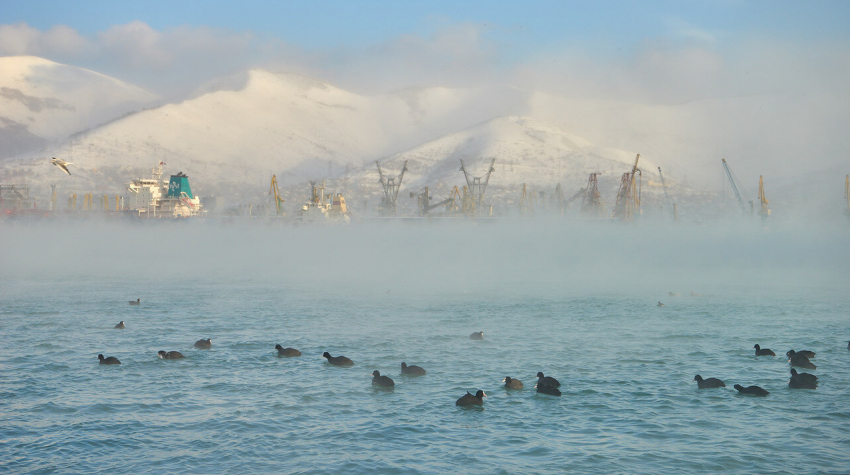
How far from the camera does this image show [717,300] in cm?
5738

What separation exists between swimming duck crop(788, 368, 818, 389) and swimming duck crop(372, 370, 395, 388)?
47.0 feet

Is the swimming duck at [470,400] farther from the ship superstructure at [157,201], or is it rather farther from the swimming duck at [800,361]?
the ship superstructure at [157,201]

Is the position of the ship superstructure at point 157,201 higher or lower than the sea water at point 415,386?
higher

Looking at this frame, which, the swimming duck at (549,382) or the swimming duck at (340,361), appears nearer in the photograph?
the swimming duck at (549,382)

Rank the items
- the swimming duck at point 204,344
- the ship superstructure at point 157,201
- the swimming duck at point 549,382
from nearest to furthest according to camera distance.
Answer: the swimming duck at point 549,382, the swimming duck at point 204,344, the ship superstructure at point 157,201

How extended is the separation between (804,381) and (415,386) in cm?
1385

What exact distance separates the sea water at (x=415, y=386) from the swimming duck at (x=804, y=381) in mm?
535

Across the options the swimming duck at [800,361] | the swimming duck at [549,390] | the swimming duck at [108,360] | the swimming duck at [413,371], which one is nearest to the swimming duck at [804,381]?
the swimming duck at [800,361]

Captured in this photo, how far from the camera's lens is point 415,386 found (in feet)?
84.9

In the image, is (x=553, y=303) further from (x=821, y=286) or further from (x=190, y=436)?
(x=190, y=436)

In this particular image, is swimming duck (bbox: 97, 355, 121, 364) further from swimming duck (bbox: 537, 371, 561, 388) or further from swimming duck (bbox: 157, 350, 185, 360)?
swimming duck (bbox: 537, 371, 561, 388)

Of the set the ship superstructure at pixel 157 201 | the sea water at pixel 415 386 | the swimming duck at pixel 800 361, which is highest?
the ship superstructure at pixel 157 201

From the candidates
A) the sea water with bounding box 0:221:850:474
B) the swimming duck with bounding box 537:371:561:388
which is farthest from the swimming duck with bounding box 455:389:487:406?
the swimming duck with bounding box 537:371:561:388

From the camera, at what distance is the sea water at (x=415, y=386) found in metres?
18.8
